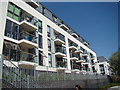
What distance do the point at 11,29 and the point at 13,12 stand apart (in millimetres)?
1725

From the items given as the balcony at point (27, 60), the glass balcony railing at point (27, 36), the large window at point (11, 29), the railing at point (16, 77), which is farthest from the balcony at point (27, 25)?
the railing at point (16, 77)

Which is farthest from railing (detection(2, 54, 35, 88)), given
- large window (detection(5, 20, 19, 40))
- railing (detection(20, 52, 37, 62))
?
railing (detection(20, 52, 37, 62))

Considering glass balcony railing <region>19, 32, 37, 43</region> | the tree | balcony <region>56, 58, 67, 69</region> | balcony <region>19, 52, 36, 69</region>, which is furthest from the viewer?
the tree

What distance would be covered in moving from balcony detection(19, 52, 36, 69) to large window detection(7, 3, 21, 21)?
3366 mm

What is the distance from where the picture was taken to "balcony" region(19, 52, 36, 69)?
10.9 meters

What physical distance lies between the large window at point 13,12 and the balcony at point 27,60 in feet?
11.0

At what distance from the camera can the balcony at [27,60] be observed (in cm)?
1086

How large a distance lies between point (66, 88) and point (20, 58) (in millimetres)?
5399

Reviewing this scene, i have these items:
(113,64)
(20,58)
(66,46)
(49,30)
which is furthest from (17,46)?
(113,64)

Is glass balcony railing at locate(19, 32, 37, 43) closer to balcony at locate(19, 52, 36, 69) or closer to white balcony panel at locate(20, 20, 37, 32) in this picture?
white balcony panel at locate(20, 20, 37, 32)

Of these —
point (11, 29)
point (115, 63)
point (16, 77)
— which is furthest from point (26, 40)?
point (115, 63)

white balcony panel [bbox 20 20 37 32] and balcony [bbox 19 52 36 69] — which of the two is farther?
white balcony panel [bbox 20 20 37 32]

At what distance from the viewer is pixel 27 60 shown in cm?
1193

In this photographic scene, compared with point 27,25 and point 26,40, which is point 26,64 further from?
point 27,25
